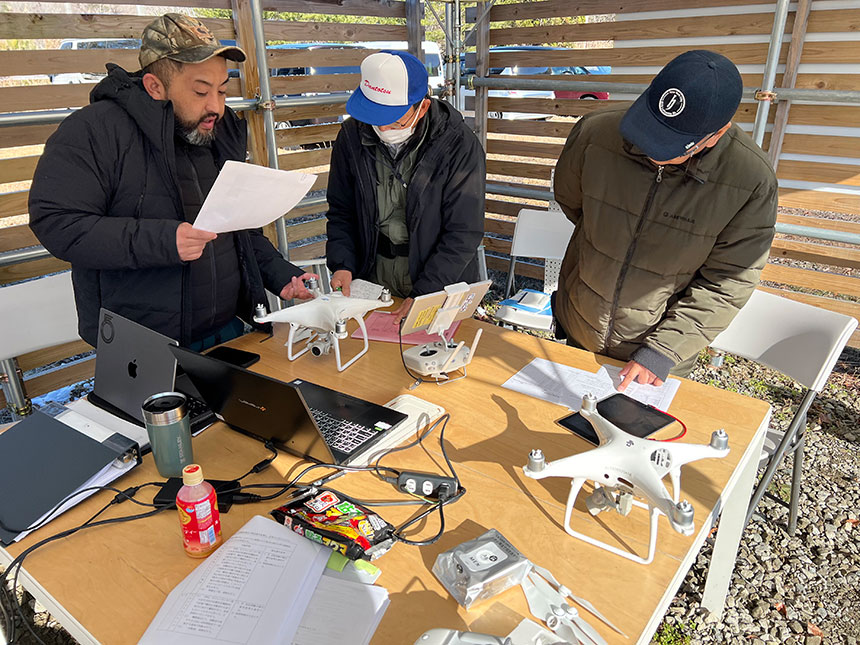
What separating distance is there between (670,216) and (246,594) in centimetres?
161

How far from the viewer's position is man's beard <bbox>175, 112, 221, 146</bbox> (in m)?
1.86

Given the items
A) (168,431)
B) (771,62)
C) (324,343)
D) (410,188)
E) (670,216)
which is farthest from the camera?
(771,62)

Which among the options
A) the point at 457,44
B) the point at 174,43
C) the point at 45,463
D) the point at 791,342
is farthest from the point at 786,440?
the point at 457,44

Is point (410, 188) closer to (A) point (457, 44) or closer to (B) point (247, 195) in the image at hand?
(B) point (247, 195)

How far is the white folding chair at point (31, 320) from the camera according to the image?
2.34m

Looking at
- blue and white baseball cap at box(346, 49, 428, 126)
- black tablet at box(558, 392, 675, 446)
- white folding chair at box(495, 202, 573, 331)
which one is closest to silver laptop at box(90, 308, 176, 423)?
black tablet at box(558, 392, 675, 446)

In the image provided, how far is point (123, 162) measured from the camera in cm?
175

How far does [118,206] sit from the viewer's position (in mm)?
1776

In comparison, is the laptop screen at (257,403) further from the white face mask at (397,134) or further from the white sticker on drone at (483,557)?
the white face mask at (397,134)

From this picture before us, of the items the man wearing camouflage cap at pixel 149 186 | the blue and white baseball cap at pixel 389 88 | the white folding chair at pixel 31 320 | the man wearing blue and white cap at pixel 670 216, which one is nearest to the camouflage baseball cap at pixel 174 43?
the man wearing camouflage cap at pixel 149 186

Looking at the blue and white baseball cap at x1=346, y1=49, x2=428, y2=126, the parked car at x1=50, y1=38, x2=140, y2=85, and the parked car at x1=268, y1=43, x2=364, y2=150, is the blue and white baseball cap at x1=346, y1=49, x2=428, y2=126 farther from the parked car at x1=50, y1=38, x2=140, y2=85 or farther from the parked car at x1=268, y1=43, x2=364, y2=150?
the parked car at x1=268, y1=43, x2=364, y2=150

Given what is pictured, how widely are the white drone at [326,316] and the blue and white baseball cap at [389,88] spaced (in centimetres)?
71

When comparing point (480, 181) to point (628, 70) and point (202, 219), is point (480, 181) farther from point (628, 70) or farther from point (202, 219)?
point (628, 70)

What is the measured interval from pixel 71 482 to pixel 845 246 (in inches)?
184
